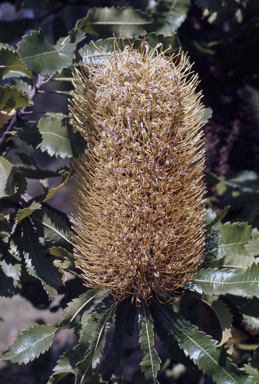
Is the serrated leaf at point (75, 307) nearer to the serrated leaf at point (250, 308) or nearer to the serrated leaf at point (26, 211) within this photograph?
the serrated leaf at point (26, 211)

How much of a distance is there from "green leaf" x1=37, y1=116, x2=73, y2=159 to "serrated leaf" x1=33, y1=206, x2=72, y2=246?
0.50 ft

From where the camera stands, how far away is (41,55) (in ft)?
4.37

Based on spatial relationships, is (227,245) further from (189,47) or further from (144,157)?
(189,47)

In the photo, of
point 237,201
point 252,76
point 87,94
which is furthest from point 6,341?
point 87,94

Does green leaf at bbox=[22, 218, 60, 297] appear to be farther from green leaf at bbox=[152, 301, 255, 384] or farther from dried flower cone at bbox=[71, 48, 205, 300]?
green leaf at bbox=[152, 301, 255, 384]

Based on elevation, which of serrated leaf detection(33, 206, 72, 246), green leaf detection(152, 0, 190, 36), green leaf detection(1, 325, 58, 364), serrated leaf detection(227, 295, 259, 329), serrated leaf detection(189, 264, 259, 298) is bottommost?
green leaf detection(1, 325, 58, 364)

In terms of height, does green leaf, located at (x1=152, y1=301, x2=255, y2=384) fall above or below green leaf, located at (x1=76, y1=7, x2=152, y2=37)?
below

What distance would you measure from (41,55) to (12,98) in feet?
0.38

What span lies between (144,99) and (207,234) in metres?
0.44

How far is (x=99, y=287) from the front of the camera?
4.58ft

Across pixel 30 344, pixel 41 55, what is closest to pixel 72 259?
pixel 30 344

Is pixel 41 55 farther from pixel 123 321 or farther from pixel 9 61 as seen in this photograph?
pixel 123 321

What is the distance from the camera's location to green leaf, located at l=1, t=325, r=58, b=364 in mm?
1341

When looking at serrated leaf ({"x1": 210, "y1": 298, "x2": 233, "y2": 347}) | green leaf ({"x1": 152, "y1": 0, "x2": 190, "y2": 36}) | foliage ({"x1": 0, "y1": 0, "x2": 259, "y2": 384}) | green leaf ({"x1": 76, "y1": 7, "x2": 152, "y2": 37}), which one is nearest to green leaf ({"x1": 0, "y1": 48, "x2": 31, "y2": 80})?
foliage ({"x1": 0, "y1": 0, "x2": 259, "y2": 384})
